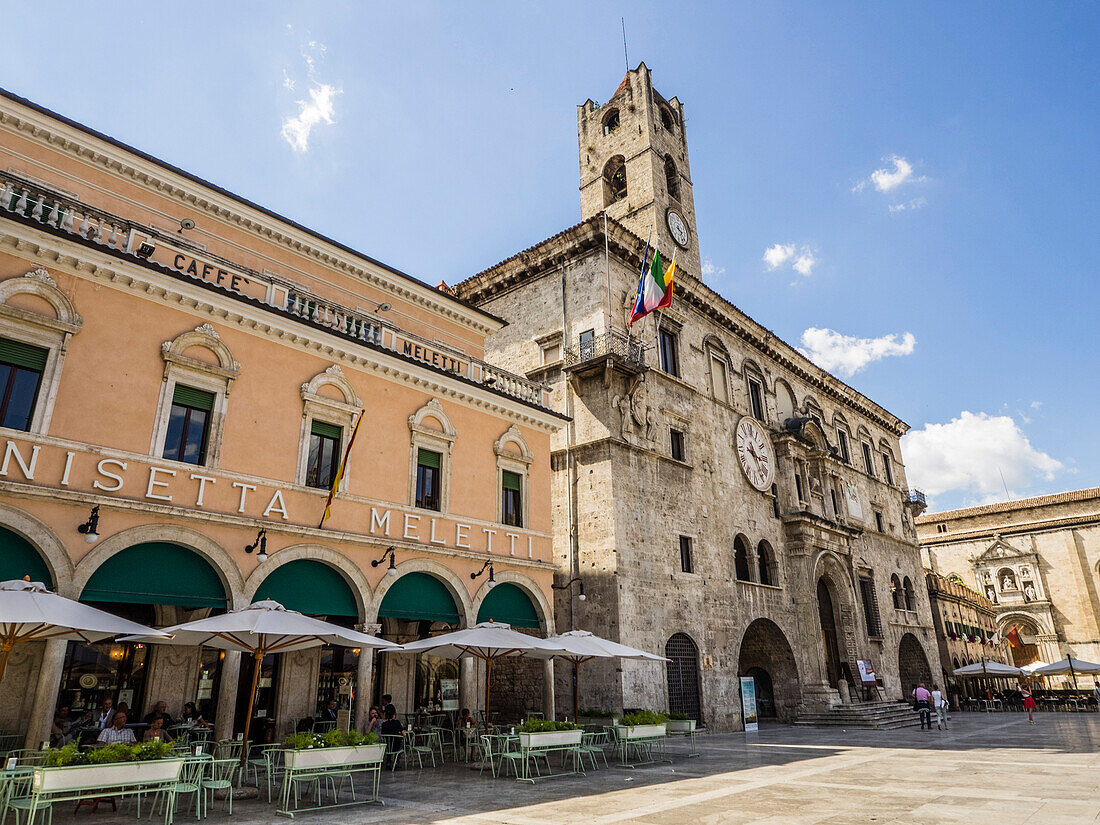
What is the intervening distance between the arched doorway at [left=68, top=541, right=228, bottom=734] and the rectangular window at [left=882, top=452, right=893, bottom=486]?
123 feet

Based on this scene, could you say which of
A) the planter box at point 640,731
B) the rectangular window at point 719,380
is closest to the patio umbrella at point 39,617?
the planter box at point 640,731

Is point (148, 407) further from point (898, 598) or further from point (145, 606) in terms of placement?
point (898, 598)

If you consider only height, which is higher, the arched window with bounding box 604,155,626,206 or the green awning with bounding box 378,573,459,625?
the arched window with bounding box 604,155,626,206

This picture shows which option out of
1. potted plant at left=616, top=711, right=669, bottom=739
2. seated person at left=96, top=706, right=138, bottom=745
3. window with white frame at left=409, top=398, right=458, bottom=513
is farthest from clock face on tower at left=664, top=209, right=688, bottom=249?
seated person at left=96, top=706, right=138, bottom=745

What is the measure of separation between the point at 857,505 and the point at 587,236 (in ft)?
69.6

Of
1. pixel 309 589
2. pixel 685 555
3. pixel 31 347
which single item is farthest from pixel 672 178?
pixel 31 347

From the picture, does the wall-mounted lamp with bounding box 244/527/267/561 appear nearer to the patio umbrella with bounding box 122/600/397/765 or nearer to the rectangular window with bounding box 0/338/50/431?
the patio umbrella with bounding box 122/600/397/765

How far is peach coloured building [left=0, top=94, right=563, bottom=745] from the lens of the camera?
10258mm

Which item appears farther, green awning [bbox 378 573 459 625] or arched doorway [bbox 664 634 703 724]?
arched doorway [bbox 664 634 703 724]

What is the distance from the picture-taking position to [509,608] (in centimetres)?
1653

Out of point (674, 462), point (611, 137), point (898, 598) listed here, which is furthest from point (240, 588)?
point (898, 598)

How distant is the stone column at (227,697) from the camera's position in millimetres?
11023

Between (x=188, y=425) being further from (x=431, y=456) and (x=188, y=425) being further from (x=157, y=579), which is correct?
(x=431, y=456)

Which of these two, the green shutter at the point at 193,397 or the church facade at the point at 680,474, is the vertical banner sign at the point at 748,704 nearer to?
the church facade at the point at 680,474
